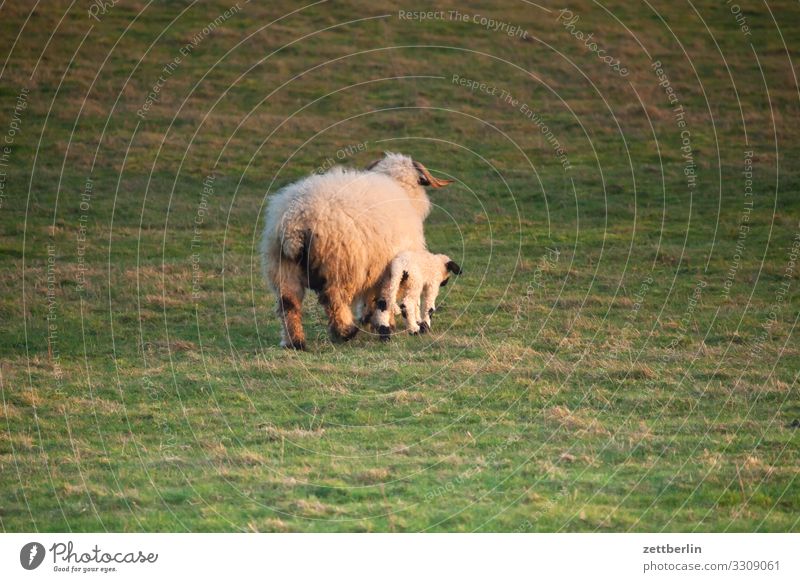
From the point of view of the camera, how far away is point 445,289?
60.7 feet

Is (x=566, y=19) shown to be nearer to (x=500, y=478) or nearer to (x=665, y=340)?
(x=665, y=340)

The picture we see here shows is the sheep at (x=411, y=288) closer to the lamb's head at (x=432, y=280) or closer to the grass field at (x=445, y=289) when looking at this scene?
the lamb's head at (x=432, y=280)

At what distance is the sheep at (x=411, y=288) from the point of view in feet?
48.7

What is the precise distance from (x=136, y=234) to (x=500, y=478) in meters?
14.4

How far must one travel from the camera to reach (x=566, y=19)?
3559 centimetres

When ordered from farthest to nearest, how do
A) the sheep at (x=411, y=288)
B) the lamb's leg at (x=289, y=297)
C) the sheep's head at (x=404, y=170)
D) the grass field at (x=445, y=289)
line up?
1. the sheep's head at (x=404, y=170)
2. the sheep at (x=411, y=288)
3. the lamb's leg at (x=289, y=297)
4. the grass field at (x=445, y=289)

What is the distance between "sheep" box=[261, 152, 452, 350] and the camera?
14.2m

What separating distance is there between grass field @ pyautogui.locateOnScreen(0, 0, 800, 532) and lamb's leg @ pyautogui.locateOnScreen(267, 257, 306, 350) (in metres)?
0.37

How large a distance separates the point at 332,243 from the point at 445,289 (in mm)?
4553
